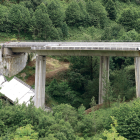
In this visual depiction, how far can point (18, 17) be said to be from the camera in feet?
215

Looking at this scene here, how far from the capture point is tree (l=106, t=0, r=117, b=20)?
293 ft

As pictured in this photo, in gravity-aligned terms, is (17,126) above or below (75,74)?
below

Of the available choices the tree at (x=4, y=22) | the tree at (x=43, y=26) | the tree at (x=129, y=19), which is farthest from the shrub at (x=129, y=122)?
the tree at (x=129, y=19)

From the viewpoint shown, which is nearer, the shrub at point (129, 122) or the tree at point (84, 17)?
the shrub at point (129, 122)

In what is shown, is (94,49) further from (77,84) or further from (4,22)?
(4,22)

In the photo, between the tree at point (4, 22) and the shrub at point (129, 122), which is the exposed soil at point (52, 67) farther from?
the shrub at point (129, 122)

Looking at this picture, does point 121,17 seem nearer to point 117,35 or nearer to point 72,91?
point 117,35

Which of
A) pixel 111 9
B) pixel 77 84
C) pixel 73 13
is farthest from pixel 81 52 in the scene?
pixel 111 9

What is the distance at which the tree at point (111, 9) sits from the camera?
8929 cm

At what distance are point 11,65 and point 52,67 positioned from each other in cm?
1201

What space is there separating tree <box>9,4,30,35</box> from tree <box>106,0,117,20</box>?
35572 mm

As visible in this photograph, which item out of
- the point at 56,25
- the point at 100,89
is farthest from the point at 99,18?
the point at 100,89

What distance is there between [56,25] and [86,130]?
5055cm

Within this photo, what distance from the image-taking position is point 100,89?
4297cm
